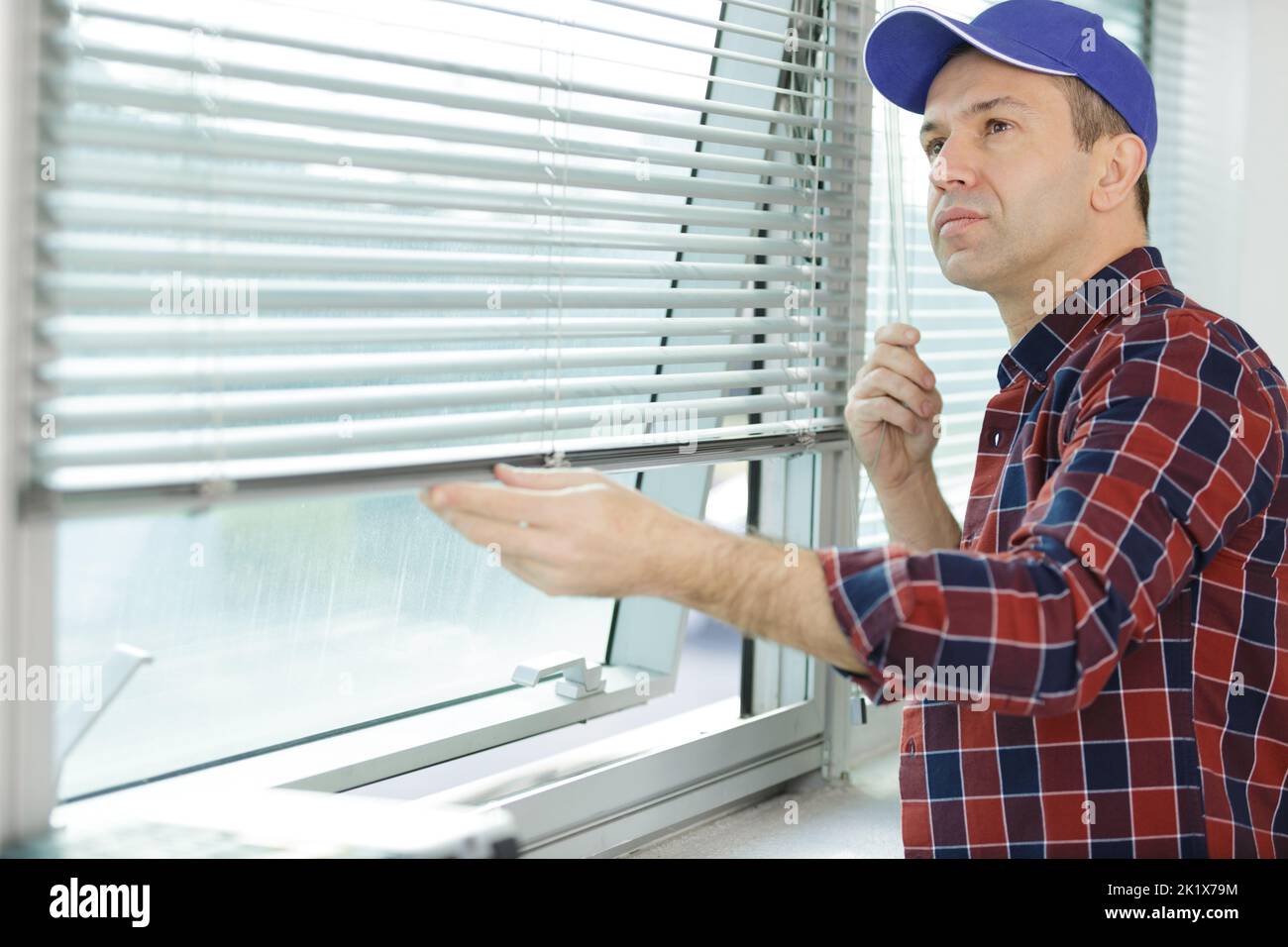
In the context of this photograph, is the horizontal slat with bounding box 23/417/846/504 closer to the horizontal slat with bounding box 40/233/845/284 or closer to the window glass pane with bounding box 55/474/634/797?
the window glass pane with bounding box 55/474/634/797

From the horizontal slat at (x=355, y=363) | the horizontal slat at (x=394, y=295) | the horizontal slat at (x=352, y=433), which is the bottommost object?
the horizontal slat at (x=352, y=433)

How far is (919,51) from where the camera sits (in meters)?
1.35

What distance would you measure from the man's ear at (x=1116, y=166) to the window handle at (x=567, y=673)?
2.68 ft

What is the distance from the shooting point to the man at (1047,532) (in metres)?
0.88

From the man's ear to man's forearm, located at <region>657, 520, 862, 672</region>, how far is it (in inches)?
23.5

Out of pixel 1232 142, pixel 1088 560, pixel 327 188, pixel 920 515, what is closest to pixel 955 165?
pixel 920 515

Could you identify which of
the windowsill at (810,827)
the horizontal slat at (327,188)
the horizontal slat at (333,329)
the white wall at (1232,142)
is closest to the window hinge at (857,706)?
the windowsill at (810,827)

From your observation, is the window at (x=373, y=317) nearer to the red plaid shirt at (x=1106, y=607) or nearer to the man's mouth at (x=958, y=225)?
the man's mouth at (x=958, y=225)

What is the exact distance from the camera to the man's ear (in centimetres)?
125

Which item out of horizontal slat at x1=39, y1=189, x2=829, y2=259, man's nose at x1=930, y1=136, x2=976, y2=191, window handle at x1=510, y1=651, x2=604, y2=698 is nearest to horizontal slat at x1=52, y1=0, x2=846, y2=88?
horizontal slat at x1=39, y1=189, x2=829, y2=259

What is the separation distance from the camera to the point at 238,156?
965mm

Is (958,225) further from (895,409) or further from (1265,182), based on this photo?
(1265,182)

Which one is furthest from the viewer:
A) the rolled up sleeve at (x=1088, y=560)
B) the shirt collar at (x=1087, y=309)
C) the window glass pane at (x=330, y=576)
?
the shirt collar at (x=1087, y=309)
